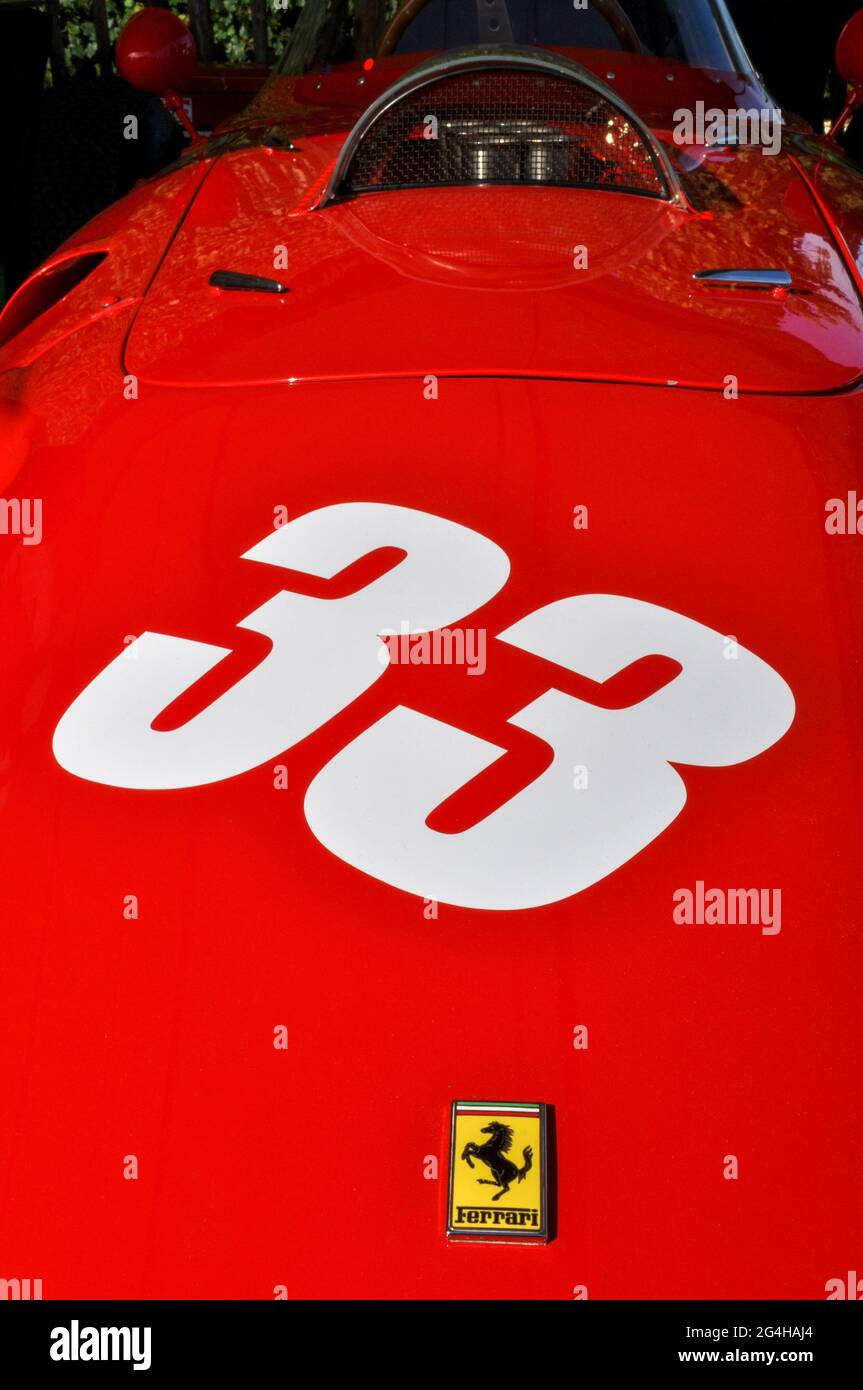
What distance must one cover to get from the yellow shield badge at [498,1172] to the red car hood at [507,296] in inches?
29.1

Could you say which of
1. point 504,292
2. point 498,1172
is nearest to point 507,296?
point 504,292

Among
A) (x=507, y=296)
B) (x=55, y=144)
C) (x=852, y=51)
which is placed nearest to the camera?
(x=507, y=296)

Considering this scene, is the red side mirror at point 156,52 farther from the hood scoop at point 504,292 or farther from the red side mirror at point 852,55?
the red side mirror at point 852,55

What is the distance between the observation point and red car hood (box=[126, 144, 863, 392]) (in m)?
1.39

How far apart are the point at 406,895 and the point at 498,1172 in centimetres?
22

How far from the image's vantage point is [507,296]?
1467mm

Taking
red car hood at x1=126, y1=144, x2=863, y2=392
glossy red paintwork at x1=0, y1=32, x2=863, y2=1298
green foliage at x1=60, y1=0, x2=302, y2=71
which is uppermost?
green foliage at x1=60, y1=0, x2=302, y2=71

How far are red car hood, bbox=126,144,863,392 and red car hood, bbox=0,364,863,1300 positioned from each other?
51mm

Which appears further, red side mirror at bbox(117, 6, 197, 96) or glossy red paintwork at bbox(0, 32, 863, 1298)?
red side mirror at bbox(117, 6, 197, 96)

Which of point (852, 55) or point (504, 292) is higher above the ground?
point (852, 55)

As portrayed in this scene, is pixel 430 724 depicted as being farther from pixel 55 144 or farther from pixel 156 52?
pixel 55 144

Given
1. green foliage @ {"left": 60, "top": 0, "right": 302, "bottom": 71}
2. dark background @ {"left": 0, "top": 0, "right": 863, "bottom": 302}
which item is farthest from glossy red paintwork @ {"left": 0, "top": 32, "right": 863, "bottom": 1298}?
green foliage @ {"left": 60, "top": 0, "right": 302, "bottom": 71}

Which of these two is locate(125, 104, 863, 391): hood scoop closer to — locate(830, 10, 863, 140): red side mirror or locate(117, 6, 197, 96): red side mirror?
locate(830, 10, 863, 140): red side mirror
